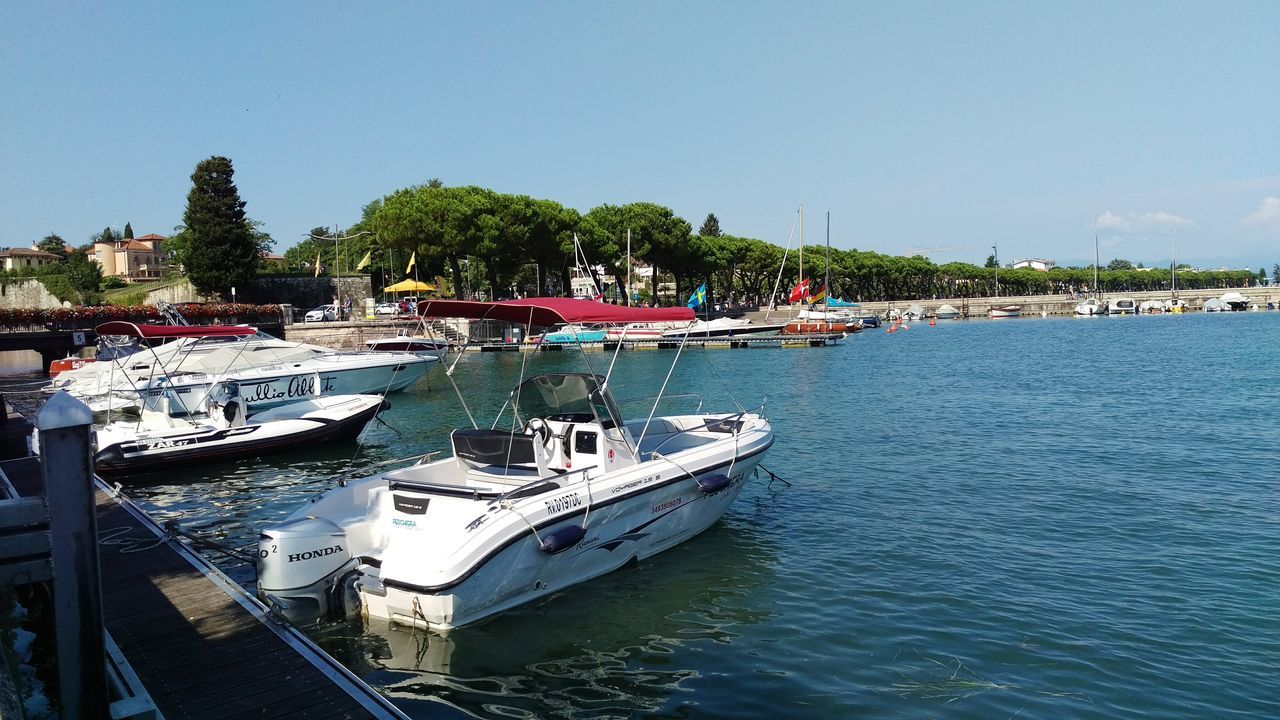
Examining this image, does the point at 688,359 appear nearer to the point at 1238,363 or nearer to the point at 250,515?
the point at 1238,363

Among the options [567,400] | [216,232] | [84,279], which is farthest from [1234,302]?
[84,279]

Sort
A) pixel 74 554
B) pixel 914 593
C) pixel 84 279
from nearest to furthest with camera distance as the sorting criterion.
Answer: pixel 74 554 < pixel 914 593 < pixel 84 279

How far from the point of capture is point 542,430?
11641 millimetres

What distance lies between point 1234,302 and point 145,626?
518ft

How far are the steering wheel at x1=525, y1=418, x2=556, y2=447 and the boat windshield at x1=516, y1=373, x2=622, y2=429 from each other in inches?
8.8

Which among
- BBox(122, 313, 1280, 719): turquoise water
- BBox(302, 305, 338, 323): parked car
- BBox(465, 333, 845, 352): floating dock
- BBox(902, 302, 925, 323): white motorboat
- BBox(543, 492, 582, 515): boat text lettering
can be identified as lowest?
BBox(122, 313, 1280, 719): turquoise water

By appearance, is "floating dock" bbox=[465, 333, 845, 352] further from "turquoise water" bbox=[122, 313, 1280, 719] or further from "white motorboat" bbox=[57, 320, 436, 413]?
"turquoise water" bbox=[122, 313, 1280, 719]

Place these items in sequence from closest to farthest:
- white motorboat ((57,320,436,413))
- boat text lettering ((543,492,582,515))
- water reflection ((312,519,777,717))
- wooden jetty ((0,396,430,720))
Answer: wooden jetty ((0,396,430,720)), water reflection ((312,519,777,717)), boat text lettering ((543,492,582,515)), white motorboat ((57,320,436,413))

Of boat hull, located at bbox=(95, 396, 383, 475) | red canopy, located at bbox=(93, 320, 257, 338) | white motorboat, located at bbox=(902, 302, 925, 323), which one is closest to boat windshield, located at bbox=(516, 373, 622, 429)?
boat hull, located at bbox=(95, 396, 383, 475)

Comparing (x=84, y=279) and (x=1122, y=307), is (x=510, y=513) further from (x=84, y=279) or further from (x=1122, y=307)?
(x=1122, y=307)

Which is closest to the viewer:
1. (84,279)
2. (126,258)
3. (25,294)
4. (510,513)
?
(510,513)

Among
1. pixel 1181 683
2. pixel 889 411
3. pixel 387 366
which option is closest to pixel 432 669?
pixel 1181 683

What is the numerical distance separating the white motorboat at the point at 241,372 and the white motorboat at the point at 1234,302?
141 metres

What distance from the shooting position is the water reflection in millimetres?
7832
